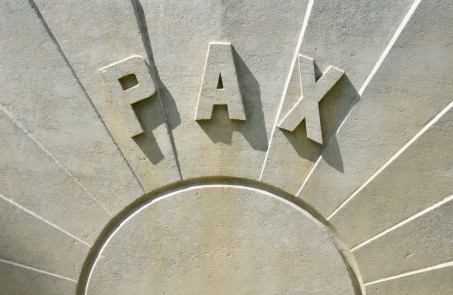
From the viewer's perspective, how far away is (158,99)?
298 centimetres

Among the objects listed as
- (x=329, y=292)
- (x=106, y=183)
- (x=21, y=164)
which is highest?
(x=21, y=164)

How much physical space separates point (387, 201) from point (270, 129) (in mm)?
776

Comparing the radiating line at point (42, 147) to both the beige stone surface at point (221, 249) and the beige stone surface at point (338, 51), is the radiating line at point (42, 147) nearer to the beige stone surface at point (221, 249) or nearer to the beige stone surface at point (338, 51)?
the beige stone surface at point (221, 249)

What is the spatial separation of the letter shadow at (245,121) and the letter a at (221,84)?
1.7 inches

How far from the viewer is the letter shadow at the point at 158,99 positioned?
9.57 ft

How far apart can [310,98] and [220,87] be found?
0.50 m

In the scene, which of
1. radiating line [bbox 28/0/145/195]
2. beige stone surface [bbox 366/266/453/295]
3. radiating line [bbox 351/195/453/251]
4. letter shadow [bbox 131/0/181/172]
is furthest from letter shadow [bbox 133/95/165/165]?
beige stone surface [bbox 366/266/453/295]

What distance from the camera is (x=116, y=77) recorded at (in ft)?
9.62

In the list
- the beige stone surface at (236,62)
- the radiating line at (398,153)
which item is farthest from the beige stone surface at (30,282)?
the radiating line at (398,153)

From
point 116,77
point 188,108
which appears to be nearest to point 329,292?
point 188,108

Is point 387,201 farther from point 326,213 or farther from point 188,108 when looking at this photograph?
point 188,108

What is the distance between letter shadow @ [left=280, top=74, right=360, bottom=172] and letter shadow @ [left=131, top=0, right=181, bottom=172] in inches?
24.6

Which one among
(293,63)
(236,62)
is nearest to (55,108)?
(236,62)

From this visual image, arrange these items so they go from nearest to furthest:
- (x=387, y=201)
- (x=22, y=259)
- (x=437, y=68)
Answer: (x=437, y=68), (x=387, y=201), (x=22, y=259)
